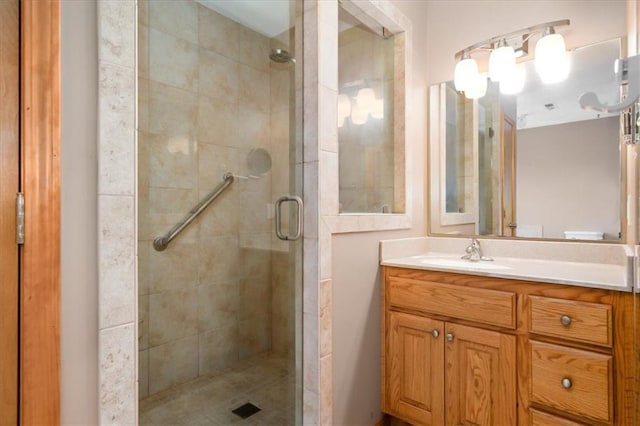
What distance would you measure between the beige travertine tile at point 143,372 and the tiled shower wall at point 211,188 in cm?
Result: 6

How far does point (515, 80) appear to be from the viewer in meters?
1.83

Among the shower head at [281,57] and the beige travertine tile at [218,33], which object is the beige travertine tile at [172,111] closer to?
the beige travertine tile at [218,33]

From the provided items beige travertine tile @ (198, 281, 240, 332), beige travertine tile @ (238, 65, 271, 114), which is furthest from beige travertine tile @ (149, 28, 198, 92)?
beige travertine tile @ (198, 281, 240, 332)

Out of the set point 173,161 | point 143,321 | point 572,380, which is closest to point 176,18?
point 173,161

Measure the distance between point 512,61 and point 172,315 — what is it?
2182 millimetres

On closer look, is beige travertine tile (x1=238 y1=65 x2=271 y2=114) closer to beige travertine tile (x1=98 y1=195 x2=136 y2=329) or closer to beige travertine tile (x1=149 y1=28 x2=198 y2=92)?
beige travertine tile (x1=149 y1=28 x2=198 y2=92)

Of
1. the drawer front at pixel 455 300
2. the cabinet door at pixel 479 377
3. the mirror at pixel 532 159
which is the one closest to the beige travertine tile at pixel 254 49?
the mirror at pixel 532 159

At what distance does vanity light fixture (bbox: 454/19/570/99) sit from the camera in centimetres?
167

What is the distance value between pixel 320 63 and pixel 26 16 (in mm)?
1009

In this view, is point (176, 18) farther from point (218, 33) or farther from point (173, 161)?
point (173, 161)

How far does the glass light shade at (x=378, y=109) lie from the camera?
199cm

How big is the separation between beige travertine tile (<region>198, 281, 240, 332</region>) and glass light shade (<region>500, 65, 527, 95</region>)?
1843 mm

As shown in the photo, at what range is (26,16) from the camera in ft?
2.49

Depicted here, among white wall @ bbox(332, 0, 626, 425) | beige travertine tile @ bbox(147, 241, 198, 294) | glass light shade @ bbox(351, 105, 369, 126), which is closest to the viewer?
beige travertine tile @ bbox(147, 241, 198, 294)
